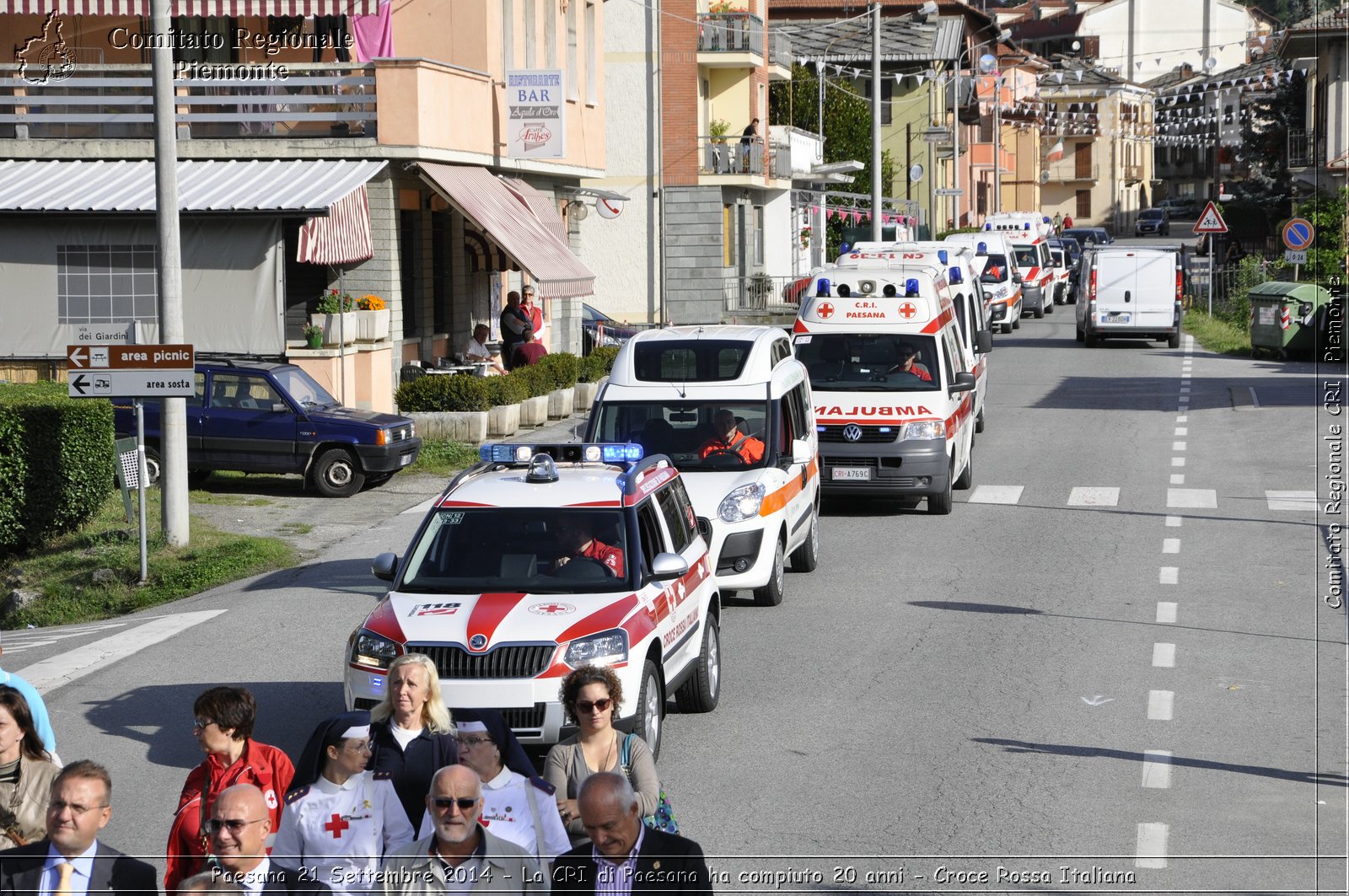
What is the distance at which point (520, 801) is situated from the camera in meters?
6.16

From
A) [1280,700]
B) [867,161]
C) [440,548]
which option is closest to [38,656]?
[440,548]

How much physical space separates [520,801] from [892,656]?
21.2ft

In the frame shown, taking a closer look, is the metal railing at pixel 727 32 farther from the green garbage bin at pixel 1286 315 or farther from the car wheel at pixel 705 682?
the car wheel at pixel 705 682

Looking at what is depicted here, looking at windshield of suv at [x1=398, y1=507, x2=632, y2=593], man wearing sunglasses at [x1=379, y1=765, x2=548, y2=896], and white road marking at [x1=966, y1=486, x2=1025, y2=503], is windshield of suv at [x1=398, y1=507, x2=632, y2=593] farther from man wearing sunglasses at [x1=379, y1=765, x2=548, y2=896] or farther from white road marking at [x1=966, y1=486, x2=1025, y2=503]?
white road marking at [x1=966, y1=486, x2=1025, y2=503]

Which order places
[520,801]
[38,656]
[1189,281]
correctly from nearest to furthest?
[520,801]
[38,656]
[1189,281]

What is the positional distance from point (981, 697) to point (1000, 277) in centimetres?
3475

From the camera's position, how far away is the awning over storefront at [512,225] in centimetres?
2567

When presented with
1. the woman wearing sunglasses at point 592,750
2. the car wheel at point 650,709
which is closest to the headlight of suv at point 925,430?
the car wheel at point 650,709

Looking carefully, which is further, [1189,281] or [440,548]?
[1189,281]

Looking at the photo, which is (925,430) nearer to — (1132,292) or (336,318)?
(336,318)

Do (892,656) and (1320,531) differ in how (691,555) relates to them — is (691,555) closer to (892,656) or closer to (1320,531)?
(892,656)

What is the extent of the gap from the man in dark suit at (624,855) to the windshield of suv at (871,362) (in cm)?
1343

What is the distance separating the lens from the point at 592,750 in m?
6.95

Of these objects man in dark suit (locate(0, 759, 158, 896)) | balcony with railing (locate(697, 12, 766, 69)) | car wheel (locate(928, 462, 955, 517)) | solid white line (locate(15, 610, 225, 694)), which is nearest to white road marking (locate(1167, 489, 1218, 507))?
car wheel (locate(928, 462, 955, 517))
